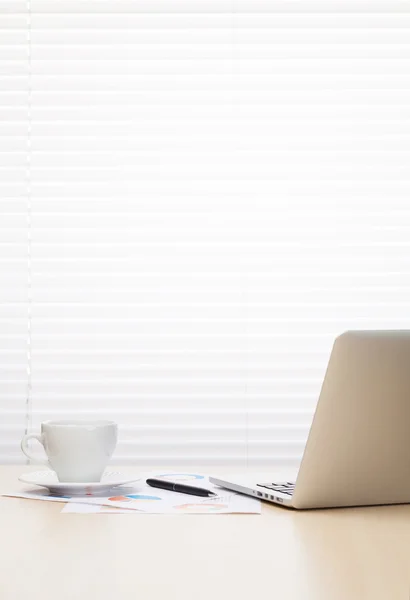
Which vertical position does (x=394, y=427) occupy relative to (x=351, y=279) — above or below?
below

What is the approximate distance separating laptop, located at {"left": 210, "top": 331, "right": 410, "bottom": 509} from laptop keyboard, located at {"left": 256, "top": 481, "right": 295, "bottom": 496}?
0.05m

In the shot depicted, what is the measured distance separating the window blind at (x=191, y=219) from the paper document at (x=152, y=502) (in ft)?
4.02

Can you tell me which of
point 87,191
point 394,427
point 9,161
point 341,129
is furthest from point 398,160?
point 394,427

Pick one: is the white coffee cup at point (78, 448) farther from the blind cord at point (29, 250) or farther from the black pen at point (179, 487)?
the blind cord at point (29, 250)

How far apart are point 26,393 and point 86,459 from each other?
132 cm

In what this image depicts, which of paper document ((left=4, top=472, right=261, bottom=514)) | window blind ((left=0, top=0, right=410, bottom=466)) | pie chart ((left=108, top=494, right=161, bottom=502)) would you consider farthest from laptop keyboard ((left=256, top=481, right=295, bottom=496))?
window blind ((left=0, top=0, right=410, bottom=466))

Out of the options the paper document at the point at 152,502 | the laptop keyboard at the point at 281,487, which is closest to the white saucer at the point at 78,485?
the paper document at the point at 152,502

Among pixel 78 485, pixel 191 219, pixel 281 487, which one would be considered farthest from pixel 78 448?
pixel 191 219

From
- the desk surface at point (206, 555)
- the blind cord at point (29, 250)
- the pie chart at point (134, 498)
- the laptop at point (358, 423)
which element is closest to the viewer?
the desk surface at point (206, 555)

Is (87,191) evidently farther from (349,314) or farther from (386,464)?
(386,464)

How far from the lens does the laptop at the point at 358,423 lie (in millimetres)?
911

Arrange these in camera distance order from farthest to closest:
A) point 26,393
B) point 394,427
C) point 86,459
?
point 26,393, point 86,459, point 394,427

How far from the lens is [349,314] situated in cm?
237

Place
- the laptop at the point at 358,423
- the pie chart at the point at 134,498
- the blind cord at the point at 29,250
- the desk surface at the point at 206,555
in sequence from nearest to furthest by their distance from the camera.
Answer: the desk surface at the point at 206,555 → the laptop at the point at 358,423 → the pie chart at the point at 134,498 → the blind cord at the point at 29,250
